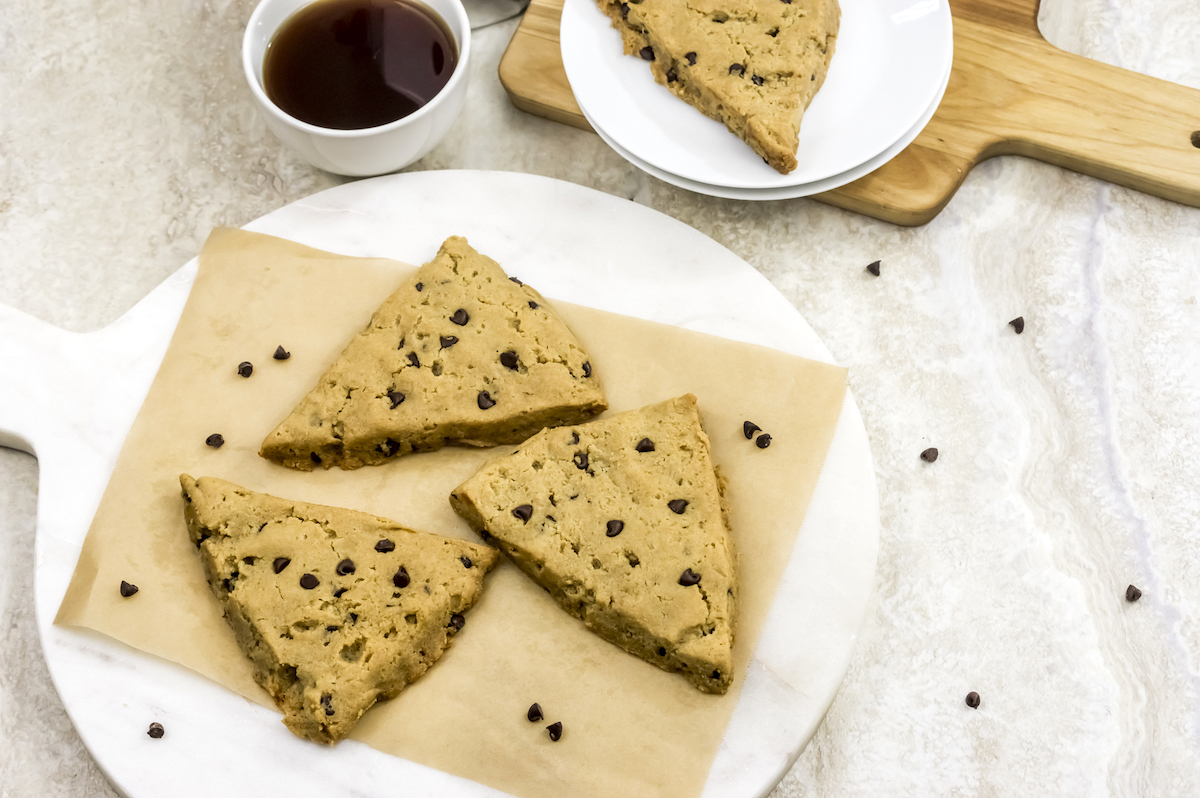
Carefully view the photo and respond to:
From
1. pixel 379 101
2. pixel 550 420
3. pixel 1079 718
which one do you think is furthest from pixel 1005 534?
pixel 379 101

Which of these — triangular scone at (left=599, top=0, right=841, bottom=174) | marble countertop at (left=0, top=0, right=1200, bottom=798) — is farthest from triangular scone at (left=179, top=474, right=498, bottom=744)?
triangular scone at (left=599, top=0, right=841, bottom=174)

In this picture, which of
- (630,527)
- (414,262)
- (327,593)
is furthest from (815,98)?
(327,593)

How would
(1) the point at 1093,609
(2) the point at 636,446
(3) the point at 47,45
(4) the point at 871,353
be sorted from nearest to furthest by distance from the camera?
1. (2) the point at 636,446
2. (1) the point at 1093,609
3. (4) the point at 871,353
4. (3) the point at 47,45

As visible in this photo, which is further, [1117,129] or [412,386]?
[1117,129]

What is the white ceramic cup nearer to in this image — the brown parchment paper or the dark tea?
the dark tea

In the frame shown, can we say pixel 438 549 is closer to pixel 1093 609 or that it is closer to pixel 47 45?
pixel 1093 609

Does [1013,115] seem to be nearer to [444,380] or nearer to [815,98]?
[815,98]
